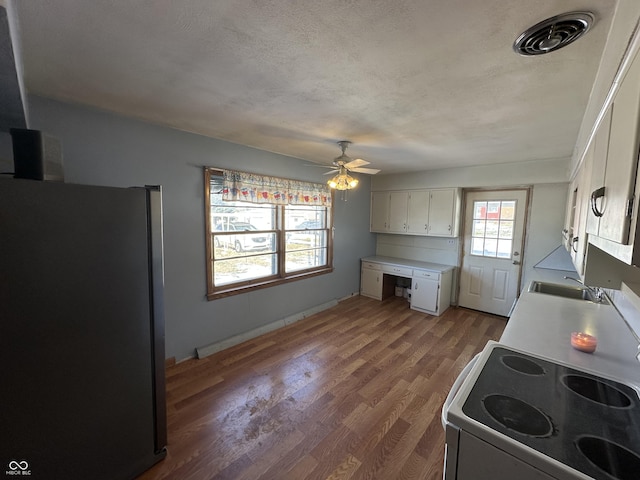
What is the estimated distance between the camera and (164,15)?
1036mm

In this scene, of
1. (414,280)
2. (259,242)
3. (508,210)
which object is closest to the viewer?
(259,242)

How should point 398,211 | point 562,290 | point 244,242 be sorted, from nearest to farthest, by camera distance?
point 562,290 < point 244,242 < point 398,211

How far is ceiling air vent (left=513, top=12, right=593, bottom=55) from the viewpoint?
3.23ft

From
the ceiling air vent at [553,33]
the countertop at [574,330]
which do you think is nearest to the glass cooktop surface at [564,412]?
the countertop at [574,330]

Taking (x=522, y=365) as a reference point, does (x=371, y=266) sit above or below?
below

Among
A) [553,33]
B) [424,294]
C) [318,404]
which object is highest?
[553,33]

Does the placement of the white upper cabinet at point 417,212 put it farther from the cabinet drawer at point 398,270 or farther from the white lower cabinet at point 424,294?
the white lower cabinet at point 424,294

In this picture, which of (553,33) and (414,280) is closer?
(553,33)

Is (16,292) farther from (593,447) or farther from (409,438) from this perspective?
(409,438)

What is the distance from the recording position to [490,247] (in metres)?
4.06

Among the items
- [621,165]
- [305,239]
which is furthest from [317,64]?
[305,239]

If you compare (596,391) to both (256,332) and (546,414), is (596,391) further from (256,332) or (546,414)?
(256,332)

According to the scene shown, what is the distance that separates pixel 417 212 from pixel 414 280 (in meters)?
1.15

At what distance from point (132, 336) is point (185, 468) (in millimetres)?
882
